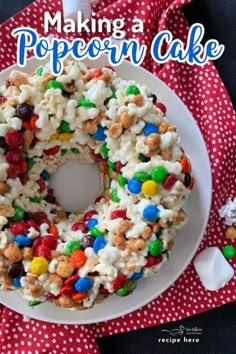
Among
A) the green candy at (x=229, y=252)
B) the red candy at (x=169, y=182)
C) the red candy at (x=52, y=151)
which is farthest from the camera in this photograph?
the green candy at (x=229, y=252)

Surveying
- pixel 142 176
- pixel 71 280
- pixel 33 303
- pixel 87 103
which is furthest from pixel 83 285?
pixel 87 103

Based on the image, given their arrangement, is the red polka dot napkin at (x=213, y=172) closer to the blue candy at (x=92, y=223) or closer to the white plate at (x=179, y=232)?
the white plate at (x=179, y=232)

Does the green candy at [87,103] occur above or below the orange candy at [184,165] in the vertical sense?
above

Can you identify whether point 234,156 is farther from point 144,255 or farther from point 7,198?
point 7,198

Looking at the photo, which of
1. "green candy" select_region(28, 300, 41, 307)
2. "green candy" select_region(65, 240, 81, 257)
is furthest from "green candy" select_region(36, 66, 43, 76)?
"green candy" select_region(28, 300, 41, 307)

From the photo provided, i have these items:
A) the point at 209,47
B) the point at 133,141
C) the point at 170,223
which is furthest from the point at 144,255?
the point at 209,47

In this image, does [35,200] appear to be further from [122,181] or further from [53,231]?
[122,181]

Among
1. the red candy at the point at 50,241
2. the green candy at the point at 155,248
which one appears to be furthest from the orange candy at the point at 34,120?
the green candy at the point at 155,248
